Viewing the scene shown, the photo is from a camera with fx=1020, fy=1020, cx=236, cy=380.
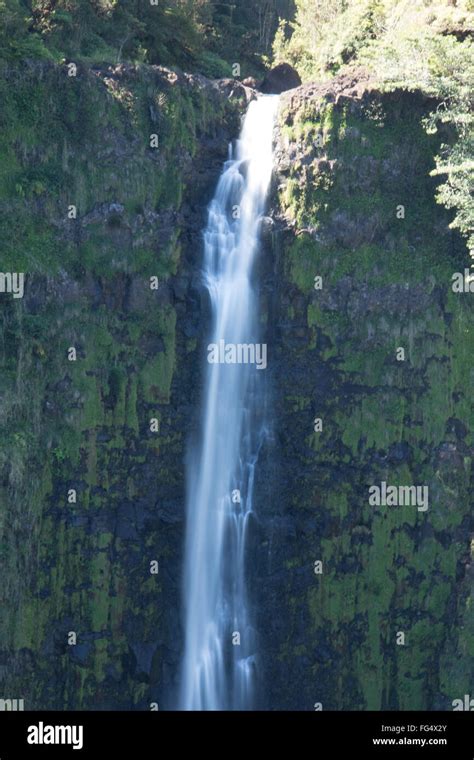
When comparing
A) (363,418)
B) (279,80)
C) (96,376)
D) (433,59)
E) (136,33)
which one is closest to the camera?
(96,376)

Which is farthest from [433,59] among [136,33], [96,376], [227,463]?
[96,376]

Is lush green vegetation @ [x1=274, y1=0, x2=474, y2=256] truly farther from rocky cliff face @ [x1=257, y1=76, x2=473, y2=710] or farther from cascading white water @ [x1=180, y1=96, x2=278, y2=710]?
cascading white water @ [x1=180, y1=96, x2=278, y2=710]

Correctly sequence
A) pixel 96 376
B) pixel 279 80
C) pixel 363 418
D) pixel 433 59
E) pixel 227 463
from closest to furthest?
pixel 96 376 → pixel 227 463 → pixel 433 59 → pixel 363 418 → pixel 279 80

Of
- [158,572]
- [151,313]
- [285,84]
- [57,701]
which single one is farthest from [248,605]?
[285,84]

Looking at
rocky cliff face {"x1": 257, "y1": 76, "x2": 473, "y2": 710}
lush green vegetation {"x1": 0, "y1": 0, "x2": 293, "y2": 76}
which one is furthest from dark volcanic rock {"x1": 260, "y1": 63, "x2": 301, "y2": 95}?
rocky cliff face {"x1": 257, "y1": 76, "x2": 473, "y2": 710}

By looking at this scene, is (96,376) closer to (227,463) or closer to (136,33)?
(227,463)

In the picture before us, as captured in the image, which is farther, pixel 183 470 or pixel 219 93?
pixel 219 93

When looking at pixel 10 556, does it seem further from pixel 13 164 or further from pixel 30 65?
pixel 30 65
